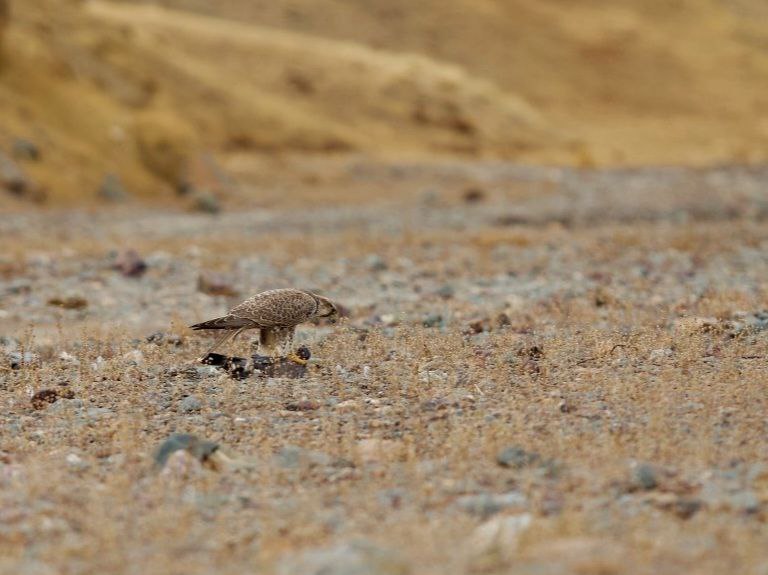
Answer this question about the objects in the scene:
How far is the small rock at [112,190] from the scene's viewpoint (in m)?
27.9

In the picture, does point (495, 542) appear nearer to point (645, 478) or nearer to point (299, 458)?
point (645, 478)

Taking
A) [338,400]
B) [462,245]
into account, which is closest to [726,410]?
[338,400]

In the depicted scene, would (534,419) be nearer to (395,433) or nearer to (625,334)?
(395,433)

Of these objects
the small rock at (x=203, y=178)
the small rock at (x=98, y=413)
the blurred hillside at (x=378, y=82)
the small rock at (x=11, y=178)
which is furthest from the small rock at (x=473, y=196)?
the small rock at (x=98, y=413)

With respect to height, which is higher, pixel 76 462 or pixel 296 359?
pixel 296 359

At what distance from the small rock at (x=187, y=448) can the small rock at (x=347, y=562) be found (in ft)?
5.22

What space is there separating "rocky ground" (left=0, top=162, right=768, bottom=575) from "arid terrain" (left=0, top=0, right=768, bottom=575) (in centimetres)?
3

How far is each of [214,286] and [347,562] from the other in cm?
960

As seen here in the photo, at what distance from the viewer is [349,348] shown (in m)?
9.58

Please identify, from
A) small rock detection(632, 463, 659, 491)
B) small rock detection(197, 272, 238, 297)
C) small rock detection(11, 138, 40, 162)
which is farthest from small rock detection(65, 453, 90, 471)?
small rock detection(11, 138, 40, 162)

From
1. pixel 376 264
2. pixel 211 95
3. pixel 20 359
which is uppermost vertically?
pixel 211 95

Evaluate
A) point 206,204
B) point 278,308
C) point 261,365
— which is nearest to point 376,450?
point 278,308

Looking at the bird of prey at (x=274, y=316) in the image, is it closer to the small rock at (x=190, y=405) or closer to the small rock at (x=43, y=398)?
the small rock at (x=190, y=405)

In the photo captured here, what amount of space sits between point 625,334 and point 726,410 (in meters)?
2.58
